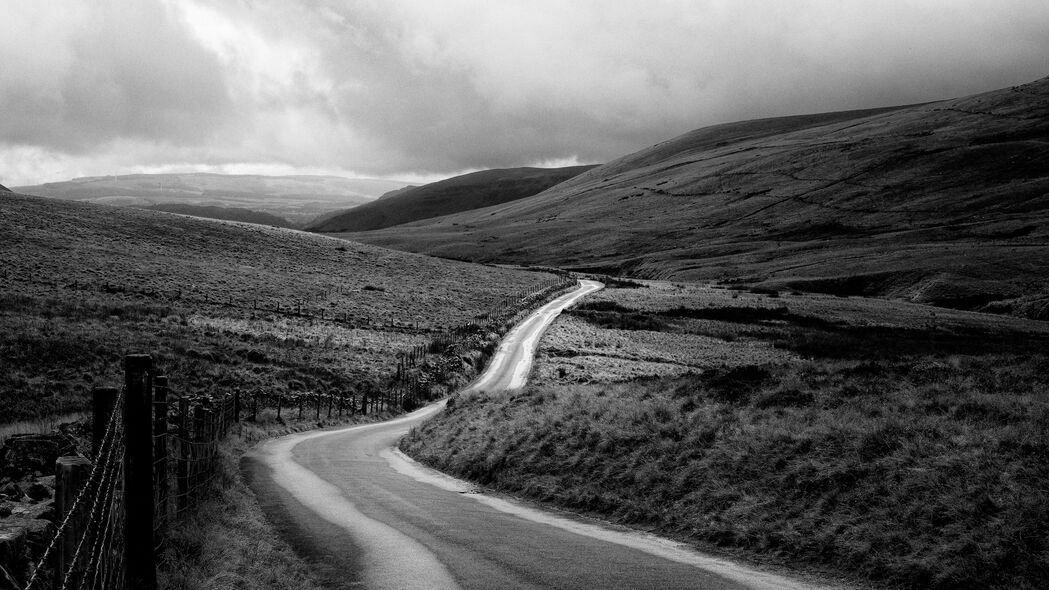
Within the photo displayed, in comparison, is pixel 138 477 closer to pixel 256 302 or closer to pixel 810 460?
pixel 810 460

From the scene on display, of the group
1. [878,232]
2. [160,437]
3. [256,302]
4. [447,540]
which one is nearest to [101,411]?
[160,437]

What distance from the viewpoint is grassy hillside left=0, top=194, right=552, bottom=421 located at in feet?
116

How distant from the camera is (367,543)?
12352 mm

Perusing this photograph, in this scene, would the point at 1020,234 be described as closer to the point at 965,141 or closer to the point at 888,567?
the point at 965,141

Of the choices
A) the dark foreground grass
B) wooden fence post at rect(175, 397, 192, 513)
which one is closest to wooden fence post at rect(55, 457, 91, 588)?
wooden fence post at rect(175, 397, 192, 513)

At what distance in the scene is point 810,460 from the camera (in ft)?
42.2

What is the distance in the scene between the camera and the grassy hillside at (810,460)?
991 centimetres

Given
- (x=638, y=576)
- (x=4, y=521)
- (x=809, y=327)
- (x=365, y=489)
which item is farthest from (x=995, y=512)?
(x=809, y=327)

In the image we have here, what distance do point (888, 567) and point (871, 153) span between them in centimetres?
20498

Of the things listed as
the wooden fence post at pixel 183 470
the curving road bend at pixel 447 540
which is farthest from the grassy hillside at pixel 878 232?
the wooden fence post at pixel 183 470

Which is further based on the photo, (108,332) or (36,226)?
(36,226)

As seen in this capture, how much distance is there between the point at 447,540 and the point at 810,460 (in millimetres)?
5792

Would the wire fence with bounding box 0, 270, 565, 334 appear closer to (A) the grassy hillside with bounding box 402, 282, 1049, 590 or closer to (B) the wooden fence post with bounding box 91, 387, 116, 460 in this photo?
(A) the grassy hillside with bounding box 402, 282, 1049, 590

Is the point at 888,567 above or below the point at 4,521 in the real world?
below
